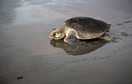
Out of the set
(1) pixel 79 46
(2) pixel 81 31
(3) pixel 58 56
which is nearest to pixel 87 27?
(2) pixel 81 31

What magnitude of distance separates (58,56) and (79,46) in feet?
2.70

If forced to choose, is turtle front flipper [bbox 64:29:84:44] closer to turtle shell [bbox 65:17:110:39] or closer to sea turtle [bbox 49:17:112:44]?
sea turtle [bbox 49:17:112:44]

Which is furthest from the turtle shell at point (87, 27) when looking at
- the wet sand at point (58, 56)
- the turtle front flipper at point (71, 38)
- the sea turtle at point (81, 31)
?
the wet sand at point (58, 56)

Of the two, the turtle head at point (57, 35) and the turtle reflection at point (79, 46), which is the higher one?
the turtle head at point (57, 35)

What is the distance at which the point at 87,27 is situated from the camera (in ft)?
Result: 16.3

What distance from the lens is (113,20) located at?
649 cm

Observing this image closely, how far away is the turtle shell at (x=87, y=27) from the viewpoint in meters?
4.88

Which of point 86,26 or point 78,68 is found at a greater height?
point 86,26

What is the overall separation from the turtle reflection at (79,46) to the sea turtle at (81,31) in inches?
6.2

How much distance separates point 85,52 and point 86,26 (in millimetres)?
1083

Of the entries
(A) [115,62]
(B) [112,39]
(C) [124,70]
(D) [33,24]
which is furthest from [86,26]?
(D) [33,24]

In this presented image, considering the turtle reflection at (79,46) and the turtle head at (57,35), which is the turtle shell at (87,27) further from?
the turtle head at (57,35)

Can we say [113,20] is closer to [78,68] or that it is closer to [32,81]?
[78,68]

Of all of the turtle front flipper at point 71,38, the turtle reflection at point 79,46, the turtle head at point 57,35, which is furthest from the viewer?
the turtle head at point 57,35
